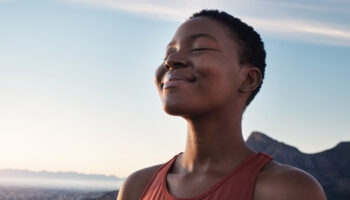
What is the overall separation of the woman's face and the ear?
5 centimetres

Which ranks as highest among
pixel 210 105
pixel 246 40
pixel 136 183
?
pixel 246 40

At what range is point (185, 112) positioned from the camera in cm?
259

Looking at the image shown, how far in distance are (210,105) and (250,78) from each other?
1.52ft

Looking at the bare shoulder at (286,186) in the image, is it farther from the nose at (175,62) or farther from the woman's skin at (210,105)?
the nose at (175,62)

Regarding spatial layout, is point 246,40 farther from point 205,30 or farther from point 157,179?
point 157,179

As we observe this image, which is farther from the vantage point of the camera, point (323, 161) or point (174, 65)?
point (323, 161)

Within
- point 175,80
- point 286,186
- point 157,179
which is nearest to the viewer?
point 286,186

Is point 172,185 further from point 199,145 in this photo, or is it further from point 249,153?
point 249,153

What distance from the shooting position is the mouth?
264cm

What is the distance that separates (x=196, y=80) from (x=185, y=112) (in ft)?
0.67

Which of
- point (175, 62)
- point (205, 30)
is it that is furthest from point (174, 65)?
point (205, 30)

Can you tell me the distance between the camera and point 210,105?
262 centimetres

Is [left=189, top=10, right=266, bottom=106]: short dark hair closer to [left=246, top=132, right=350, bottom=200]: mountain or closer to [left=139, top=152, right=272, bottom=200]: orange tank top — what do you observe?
[left=139, top=152, right=272, bottom=200]: orange tank top

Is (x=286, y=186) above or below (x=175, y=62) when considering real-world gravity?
below
